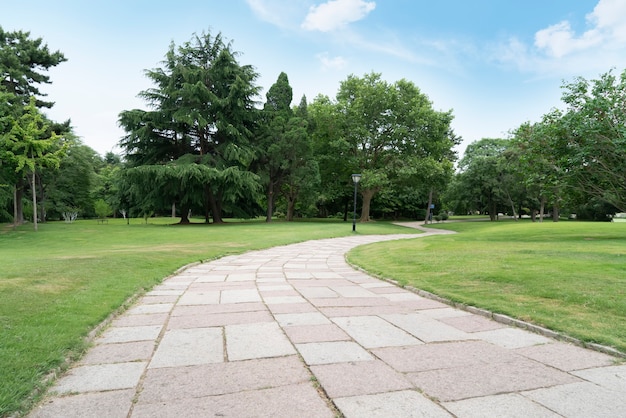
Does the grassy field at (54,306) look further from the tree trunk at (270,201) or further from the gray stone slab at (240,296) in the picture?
the tree trunk at (270,201)

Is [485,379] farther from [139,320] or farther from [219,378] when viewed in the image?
[139,320]

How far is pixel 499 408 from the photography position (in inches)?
92.3

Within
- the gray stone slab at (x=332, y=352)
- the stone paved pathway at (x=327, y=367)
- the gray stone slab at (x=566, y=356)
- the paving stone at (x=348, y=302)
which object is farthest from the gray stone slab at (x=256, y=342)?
the gray stone slab at (x=566, y=356)

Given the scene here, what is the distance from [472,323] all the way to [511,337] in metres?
0.57

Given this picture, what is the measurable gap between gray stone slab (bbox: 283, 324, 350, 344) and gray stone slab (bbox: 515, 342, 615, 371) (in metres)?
1.71

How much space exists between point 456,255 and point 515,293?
402cm

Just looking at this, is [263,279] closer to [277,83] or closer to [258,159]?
[258,159]

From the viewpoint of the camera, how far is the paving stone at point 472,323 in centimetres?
414

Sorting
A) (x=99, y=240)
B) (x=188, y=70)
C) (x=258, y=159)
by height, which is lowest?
(x=99, y=240)

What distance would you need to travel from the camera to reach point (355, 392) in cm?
255

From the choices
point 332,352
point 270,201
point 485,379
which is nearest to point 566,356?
point 485,379

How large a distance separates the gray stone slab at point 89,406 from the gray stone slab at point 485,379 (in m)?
2.06

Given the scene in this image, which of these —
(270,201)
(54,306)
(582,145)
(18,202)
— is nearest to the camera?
(54,306)

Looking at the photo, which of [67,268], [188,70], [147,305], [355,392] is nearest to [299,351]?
[355,392]
